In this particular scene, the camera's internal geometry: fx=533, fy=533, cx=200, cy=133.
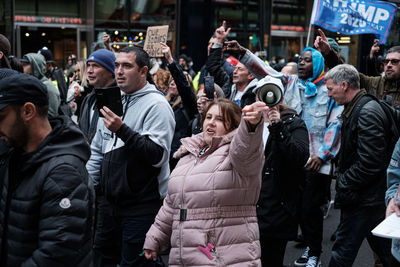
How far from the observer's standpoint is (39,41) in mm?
16766

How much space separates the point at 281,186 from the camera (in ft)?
13.6

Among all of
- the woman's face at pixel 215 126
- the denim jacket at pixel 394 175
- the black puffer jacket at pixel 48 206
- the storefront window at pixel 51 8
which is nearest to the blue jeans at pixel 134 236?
the woman's face at pixel 215 126

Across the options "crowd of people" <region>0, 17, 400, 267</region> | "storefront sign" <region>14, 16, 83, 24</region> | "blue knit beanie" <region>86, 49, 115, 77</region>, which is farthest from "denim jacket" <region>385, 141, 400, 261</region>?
"storefront sign" <region>14, 16, 83, 24</region>

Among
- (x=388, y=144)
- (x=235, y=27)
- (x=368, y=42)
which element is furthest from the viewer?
(x=368, y=42)

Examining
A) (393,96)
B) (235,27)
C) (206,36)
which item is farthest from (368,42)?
(393,96)

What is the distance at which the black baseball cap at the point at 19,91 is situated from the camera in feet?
7.73

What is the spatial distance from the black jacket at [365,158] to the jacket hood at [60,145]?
2522 millimetres

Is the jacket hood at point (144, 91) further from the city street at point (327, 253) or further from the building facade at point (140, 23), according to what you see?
the building facade at point (140, 23)

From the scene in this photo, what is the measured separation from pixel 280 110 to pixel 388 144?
915mm

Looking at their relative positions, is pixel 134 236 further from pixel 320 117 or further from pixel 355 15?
pixel 355 15

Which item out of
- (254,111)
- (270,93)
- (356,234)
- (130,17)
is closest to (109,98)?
(270,93)

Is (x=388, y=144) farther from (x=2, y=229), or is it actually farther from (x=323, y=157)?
(x=2, y=229)

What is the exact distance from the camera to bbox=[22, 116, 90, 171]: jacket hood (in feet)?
7.77

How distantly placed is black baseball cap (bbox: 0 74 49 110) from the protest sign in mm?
3597
